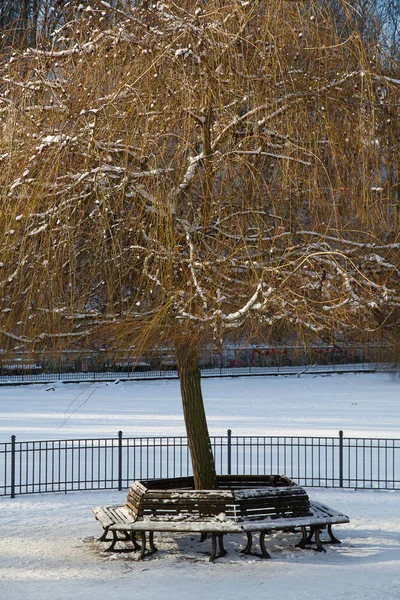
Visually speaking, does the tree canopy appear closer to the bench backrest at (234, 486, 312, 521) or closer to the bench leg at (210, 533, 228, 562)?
the bench backrest at (234, 486, 312, 521)

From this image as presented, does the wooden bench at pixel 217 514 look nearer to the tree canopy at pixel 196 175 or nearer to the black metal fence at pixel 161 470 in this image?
the tree canopy at pixel 196 175

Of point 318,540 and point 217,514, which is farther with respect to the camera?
point 318,540

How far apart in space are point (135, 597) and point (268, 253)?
156 inches

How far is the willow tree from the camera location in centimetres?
841

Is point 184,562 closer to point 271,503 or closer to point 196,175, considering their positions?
point 271,503

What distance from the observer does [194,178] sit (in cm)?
870

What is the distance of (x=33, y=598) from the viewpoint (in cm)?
927

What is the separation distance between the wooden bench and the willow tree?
2.37 m

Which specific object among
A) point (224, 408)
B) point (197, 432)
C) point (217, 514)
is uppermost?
point (197, 432)

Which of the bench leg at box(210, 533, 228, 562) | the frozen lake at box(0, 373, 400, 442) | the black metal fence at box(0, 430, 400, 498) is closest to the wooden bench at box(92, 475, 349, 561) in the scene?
the bench leg at box(210, 533, 228, 562)

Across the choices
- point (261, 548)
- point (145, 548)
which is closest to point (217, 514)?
point (261, 548)

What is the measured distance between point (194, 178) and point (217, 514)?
13.9 feet

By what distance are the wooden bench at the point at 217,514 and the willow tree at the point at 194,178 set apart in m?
2.37

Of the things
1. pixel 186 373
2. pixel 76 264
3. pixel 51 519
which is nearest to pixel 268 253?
pixel 76 264
